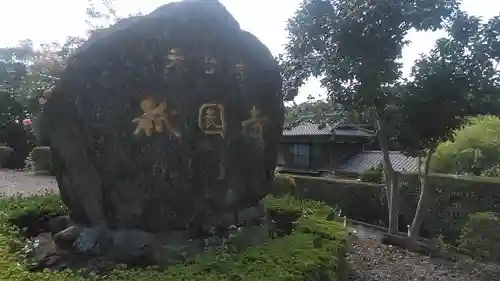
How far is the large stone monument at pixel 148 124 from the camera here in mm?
4617

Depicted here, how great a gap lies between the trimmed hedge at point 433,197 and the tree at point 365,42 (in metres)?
2.90

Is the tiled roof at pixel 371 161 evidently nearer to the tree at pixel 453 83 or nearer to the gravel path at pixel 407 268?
the tree at pixel 453 83

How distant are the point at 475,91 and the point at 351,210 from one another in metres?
5.37

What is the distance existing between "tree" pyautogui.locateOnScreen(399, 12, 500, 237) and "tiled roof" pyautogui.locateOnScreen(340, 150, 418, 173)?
1105 cm

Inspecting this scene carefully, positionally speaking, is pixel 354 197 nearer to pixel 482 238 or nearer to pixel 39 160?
pixel 482 238

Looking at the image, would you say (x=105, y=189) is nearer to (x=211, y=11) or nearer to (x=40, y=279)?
(x=40, y=279)

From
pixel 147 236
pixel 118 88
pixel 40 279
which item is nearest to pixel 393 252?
pixel 147 236

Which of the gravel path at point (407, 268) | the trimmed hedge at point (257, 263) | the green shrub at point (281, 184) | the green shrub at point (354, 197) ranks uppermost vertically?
the green shrub at point (281, 184)

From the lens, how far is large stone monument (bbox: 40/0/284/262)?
15.1 feet

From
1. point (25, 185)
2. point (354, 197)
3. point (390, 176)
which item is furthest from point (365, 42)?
point (25, 185)

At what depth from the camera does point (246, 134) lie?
5.18m

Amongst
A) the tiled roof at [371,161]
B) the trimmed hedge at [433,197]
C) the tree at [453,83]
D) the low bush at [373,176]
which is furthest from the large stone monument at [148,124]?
the tiled roof at [371,161]

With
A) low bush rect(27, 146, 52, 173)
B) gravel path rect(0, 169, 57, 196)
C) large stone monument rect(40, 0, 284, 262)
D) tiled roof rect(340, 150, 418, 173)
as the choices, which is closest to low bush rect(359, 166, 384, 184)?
tiled roof rect(340, 150, 418, 173)

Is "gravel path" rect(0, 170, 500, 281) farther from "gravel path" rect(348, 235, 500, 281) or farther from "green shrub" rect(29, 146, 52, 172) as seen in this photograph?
"green shrub" rect(29, 146, 52, 172)
